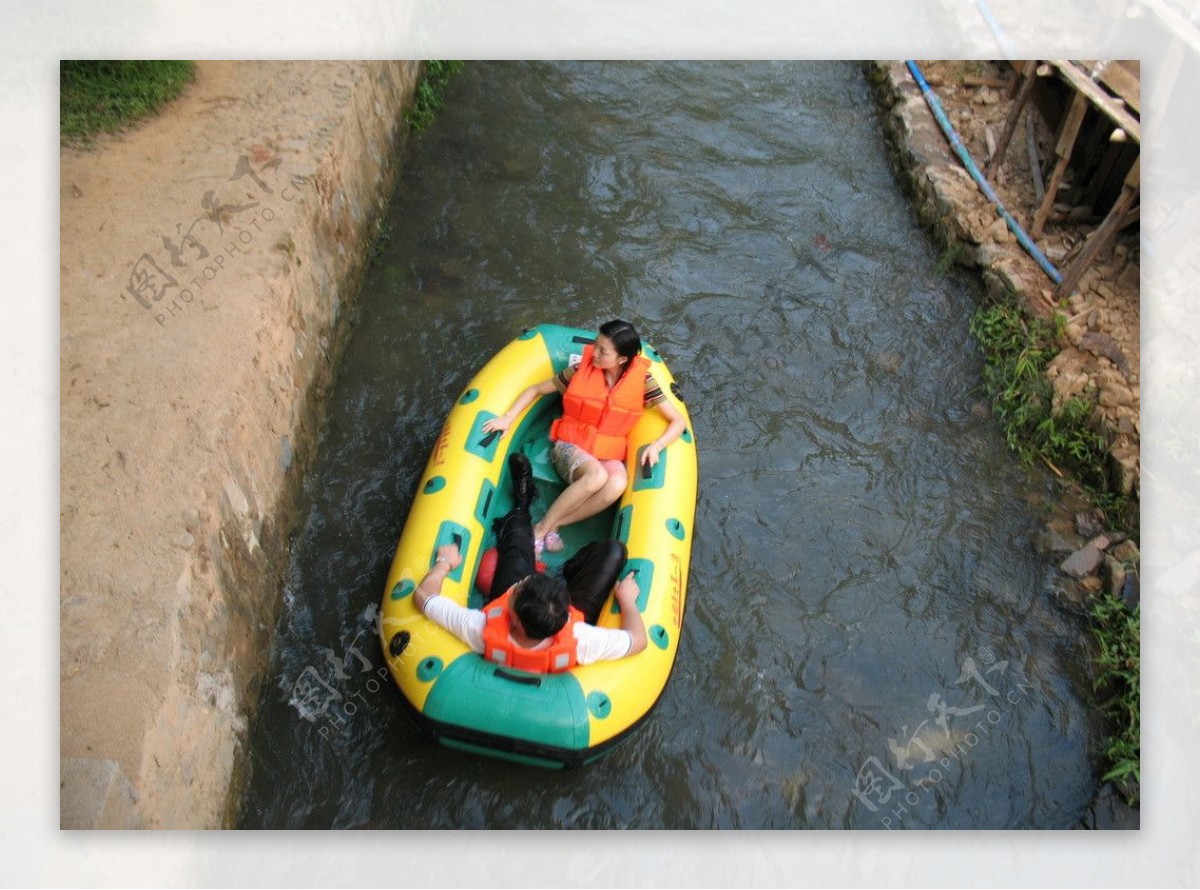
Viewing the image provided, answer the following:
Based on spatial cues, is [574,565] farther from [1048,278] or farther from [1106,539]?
[1048,278]

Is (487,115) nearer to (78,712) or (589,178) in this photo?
(589,178)

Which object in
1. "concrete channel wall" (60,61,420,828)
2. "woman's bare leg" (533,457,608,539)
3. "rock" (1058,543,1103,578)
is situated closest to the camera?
"concrete channel wall" (60,61,420,828)

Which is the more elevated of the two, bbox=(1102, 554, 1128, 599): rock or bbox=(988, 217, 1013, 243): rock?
bbox=(988, 217, 1013, 243): rock

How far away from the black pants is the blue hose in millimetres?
3484

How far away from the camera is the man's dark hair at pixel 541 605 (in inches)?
141

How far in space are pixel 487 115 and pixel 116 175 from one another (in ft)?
9.59

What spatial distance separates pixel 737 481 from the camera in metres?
5.12

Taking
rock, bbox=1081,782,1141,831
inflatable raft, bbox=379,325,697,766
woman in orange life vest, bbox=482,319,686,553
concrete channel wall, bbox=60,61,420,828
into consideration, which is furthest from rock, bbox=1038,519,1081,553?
A: concrete channel wall, bbox=60,61,420,828

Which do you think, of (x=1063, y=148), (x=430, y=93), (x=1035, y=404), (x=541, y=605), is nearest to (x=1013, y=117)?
(x=1063, y=148)

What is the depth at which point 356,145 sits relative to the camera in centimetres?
588

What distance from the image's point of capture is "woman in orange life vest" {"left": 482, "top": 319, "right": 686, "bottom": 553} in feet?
14.6

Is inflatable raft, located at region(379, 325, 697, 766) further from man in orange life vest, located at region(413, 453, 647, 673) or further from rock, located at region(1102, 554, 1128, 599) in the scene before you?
rock, located at region(1102, 554, 1128, 599)

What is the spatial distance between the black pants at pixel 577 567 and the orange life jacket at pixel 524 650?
10.3 inches

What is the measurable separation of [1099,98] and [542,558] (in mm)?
4138
